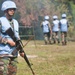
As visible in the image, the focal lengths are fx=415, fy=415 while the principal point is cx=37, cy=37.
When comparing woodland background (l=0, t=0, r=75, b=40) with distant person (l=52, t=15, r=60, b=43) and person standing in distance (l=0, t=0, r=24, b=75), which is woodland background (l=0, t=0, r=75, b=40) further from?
person standing in distance (l=0, t=0, r=24, b=75)

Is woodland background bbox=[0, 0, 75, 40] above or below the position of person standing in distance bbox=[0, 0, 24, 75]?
below

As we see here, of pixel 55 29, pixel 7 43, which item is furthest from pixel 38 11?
pixel 7 43

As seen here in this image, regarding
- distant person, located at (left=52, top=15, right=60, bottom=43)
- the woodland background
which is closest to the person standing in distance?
distant person, located at (left=52, top=15, right=60, bottom=43)

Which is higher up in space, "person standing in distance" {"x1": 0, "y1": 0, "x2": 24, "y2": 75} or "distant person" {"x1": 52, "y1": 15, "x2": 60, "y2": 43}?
"person standing in distance" {"x1": 0, "y1": 0, "x2": 24, "y2": 75}

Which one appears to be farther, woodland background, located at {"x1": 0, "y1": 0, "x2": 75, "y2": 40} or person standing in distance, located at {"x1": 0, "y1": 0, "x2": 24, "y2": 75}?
woodland background, located at {"x1": 0, "y1": 0, "x2": 75, "y2": 40}

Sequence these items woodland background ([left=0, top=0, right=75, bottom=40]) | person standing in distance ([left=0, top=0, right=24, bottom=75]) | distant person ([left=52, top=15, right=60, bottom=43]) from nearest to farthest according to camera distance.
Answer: person standing in distance ([left=0, top=0, right=24, bottom=75])
distant person ([left=52, top=15, right=60, bottom=43])
woodland background ([left=0, top=0, right=75, bottom=40])

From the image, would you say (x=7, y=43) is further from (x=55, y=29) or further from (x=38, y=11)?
(x=38, y=11)

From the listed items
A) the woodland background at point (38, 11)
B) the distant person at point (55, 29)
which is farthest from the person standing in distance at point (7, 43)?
the woodland background at point (38, 11)

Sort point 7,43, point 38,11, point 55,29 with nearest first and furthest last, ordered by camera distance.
→ point 7,43
point 55,29
point 38,11

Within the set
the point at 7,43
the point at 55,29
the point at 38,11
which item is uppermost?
the point at 7,43

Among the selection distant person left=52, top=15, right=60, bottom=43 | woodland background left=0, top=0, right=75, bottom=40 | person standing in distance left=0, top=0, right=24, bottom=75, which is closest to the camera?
person standing in distance left=0, top=0, right=24, bottom=75

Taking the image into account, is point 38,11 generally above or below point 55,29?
above

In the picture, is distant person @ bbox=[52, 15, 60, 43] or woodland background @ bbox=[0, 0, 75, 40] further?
woodland background @ bbox=[0, 0, 75, 40]

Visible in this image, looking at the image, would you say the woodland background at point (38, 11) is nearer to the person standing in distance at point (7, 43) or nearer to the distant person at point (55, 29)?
the distant person at point (55, 29)
